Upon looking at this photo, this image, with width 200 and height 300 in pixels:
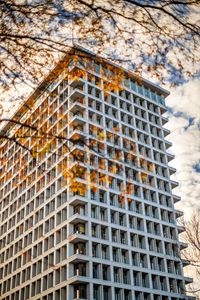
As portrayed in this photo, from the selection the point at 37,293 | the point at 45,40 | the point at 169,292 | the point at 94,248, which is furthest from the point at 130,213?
the point at 45,40

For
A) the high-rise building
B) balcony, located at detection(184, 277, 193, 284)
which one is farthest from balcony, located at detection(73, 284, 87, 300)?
balcony, located at detection(184, 277, 193, 284)

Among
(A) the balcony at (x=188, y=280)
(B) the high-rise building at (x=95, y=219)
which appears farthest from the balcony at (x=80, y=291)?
(A) the balcony at (x=188, y=280)

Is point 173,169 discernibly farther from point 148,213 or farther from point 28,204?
point 28,204

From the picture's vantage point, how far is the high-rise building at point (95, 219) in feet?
137

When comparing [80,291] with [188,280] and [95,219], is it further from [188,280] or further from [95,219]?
[188,280]

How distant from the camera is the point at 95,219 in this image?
44312 millimetres

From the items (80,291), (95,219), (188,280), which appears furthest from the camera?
(188,280)

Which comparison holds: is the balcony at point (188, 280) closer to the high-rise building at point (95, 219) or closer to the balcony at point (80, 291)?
the high-rise building at point (95, 219)

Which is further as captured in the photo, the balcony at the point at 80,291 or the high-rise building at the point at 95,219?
the high-rise building at the point at 95,219

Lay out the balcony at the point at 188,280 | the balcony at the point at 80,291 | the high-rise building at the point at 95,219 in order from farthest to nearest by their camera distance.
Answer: the balcony at the point at 188,280 < the high-rise building at the point at 95,219 < the balcony at the point at 80,291

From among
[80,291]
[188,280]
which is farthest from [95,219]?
[188,280]

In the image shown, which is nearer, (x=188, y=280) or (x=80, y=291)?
(x=80, y=291)

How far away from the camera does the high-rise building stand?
4178 centimetres

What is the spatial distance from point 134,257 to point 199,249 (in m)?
26.9
